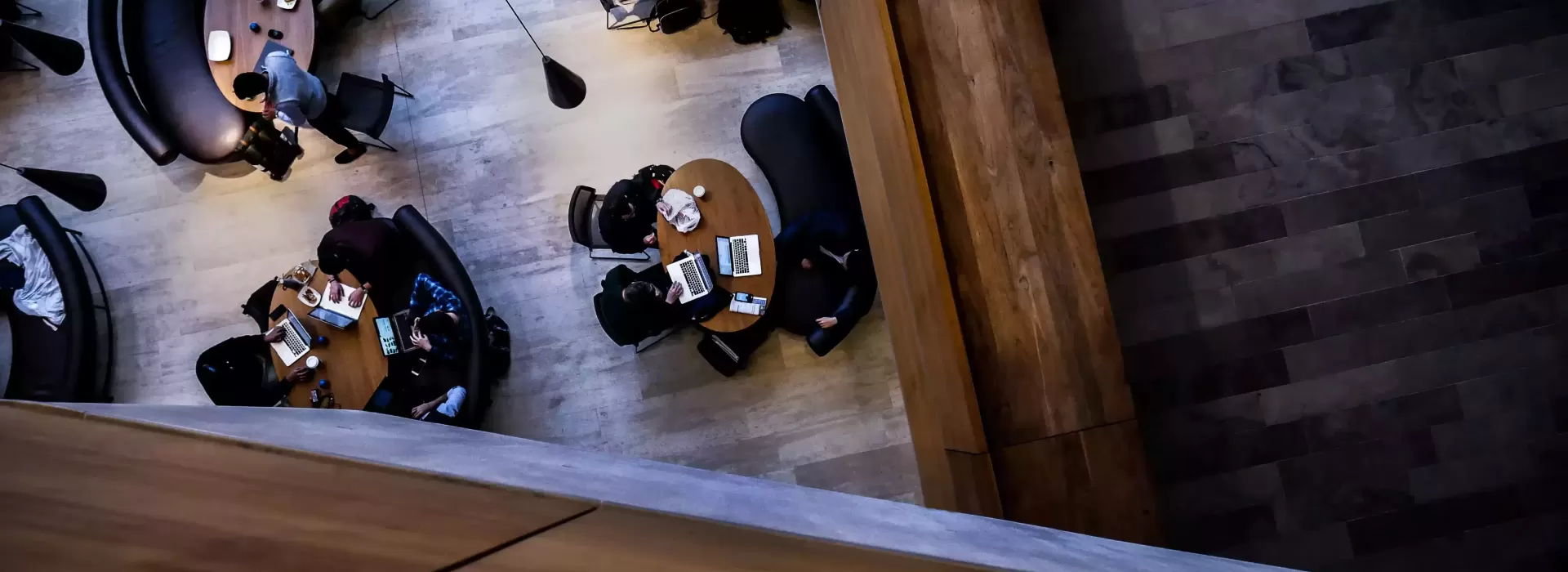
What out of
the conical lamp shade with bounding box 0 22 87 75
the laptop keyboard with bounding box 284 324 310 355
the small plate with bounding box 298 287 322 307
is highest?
the conical lamp shade with bounding box 0 22 87 75

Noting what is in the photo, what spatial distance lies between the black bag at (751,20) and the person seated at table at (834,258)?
1432mm

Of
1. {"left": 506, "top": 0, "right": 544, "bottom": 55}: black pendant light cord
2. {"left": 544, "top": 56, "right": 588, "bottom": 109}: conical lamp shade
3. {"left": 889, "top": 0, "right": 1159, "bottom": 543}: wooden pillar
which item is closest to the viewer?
{"left": 889, "top": 0, "right": 1159, "bottom": 543}: wooden pillar

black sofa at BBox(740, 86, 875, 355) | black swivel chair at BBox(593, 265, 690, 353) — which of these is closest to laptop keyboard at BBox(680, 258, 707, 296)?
black swivel chair at BBox(593, 265, 690, 353)

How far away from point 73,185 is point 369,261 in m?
2.15

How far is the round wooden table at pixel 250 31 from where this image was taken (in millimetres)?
4285

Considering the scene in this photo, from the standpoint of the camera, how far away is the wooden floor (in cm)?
454

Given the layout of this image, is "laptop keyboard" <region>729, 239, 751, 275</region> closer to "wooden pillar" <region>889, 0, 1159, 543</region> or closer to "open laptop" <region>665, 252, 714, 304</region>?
"open laptop" <region>665, 252, 714, 304</region>

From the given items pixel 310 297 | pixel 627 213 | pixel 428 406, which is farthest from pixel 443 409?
pixel 627 213

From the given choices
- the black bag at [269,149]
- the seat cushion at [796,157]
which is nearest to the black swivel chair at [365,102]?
the black bag at [269,149]

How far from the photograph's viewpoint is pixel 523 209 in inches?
184

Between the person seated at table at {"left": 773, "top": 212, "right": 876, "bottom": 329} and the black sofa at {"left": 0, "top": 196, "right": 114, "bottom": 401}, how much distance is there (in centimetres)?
412

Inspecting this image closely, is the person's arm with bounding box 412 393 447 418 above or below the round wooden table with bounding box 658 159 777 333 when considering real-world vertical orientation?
below

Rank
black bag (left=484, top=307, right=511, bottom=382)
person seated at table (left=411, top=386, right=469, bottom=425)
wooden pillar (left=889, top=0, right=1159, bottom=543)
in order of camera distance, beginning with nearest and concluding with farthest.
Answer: wooden pillar (left=889, top=0, right=1159, bottom=543) < person seated at table (left=411, top=386, right=469, bottom=425) < black bag (left=484, top=307, right=511, bottom=382)

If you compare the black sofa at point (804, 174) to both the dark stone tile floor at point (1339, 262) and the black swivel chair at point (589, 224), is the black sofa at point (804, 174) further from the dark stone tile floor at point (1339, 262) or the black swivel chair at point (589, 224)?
the dark stone tile floor at point (1339, 262)
